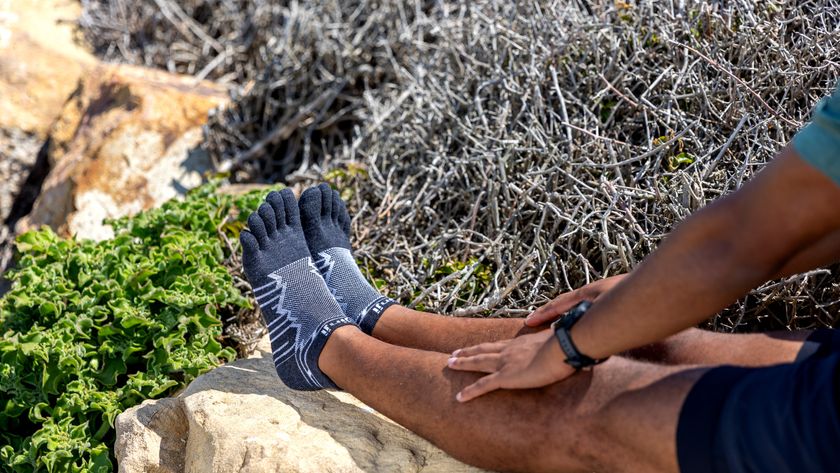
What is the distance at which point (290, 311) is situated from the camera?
106 inches

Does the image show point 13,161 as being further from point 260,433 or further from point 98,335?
point 260,433

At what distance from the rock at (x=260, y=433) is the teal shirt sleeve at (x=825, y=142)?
45.1 inches

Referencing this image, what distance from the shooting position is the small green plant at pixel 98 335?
8.94 ft

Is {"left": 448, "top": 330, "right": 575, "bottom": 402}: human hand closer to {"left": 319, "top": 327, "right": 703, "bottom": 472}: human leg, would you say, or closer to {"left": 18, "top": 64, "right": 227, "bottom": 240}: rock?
{"left": 319, "top": 327, "right": 703, "bottom": 472}: human leg

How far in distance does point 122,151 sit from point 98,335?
6.01 feet

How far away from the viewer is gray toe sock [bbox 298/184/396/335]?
2812 millimetres

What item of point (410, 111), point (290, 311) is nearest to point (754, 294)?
point (290, 311)

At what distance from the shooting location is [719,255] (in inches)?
69.8

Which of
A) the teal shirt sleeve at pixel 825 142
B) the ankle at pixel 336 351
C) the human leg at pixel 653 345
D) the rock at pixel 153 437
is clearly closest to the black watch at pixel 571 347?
the human leg at pixel 653 345

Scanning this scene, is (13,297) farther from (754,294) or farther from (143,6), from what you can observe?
(143,6)

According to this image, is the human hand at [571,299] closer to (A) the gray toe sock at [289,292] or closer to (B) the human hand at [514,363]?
(B) the human hand at [514,363]

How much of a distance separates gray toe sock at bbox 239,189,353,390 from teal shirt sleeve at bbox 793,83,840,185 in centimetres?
145

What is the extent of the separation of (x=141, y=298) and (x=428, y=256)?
3.53 ft

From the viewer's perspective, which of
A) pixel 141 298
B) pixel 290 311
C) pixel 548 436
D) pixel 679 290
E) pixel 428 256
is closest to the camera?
pixel 679 290
